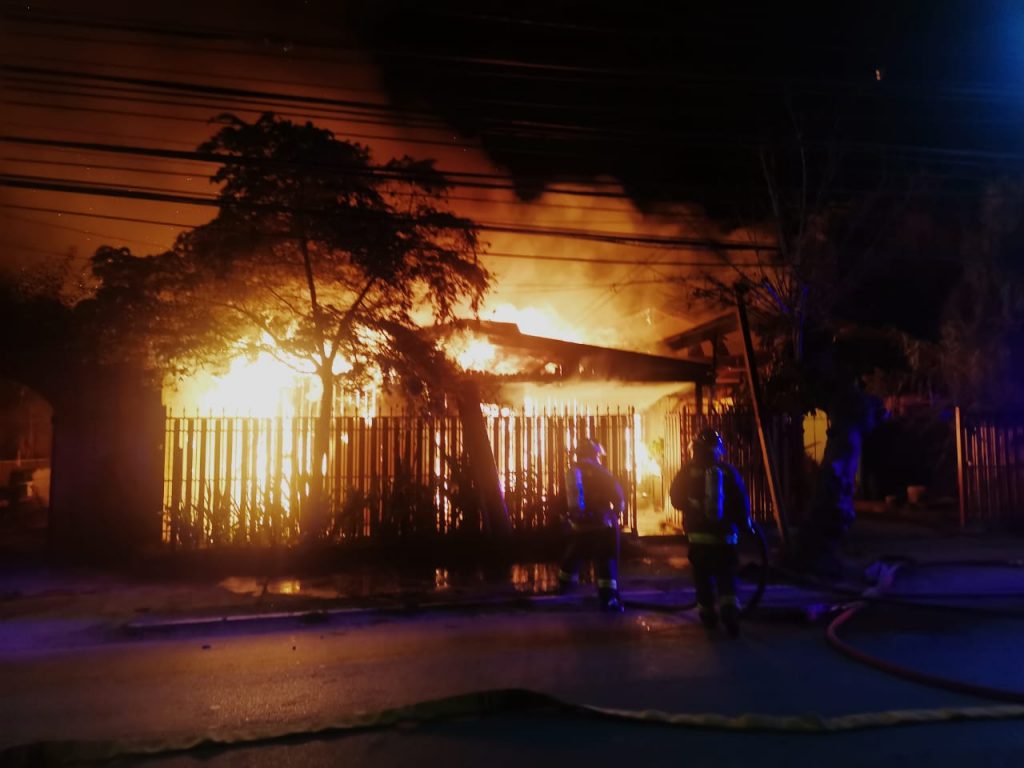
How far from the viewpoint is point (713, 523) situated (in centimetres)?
647

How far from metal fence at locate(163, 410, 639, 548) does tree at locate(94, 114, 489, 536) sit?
600 mm

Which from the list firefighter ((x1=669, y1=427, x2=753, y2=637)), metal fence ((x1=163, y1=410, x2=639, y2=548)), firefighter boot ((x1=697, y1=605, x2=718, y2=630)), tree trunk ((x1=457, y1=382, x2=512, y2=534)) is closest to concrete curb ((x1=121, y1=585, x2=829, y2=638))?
firefighter boot ((x1=697, y1=605, x2=718, y2=630))

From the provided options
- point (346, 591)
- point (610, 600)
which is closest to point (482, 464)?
point (346, 591)

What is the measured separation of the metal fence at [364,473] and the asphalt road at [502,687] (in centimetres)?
356

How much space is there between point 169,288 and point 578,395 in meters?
8.89

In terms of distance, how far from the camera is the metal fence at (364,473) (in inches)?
414

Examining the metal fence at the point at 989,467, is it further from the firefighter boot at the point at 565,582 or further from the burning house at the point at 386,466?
the firefighter boot at the point at 565,582

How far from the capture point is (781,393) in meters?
10.3

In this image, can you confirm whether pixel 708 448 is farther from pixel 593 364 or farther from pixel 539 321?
pixel 539 321

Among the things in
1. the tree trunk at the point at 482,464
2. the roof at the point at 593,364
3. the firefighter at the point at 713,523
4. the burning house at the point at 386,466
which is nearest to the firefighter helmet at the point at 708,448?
the firefighter at the point at 713,523

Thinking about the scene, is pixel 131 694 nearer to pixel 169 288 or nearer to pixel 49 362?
pixel 169 288

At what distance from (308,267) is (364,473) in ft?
10.9

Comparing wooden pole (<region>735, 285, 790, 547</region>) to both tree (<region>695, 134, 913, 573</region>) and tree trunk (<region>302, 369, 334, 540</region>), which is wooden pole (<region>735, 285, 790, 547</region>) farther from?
tree trunk (<region>302, 369, 334, 540</region>)

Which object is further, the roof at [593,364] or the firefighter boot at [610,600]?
the roof at [593,364]
